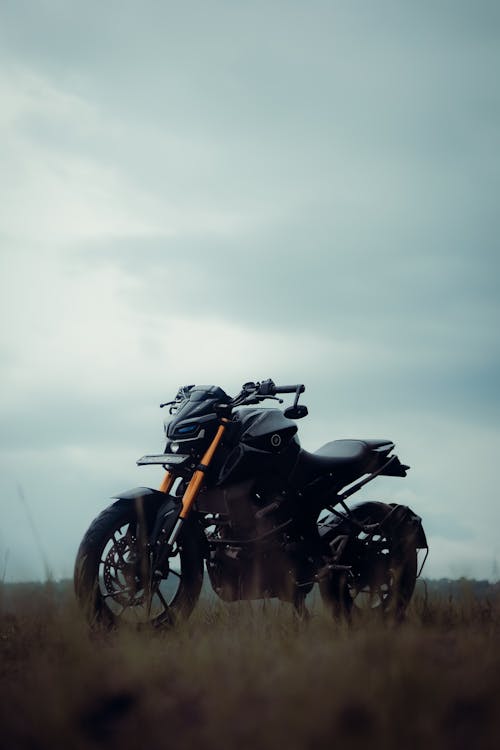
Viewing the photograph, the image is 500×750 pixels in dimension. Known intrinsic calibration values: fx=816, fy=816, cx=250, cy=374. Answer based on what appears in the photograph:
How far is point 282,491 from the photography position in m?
6.94

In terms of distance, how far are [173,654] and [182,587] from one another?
142 centimetres

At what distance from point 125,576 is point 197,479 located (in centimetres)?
90

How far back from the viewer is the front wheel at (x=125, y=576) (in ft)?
19.1

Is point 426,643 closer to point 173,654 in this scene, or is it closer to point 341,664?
point 341,664

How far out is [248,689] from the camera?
3898mm

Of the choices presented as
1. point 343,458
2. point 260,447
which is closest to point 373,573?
point 343,458

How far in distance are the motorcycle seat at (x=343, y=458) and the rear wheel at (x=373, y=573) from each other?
458 mm

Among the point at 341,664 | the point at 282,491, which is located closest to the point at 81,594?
the point at 282,491

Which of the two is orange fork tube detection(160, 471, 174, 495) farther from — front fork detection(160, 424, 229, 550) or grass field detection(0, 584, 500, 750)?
grass field detection(0, 584, 500, 750)

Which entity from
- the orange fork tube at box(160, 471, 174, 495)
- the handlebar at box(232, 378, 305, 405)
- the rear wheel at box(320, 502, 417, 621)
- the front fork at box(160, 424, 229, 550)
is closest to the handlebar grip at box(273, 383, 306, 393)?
the handlebar at box(232, 378, 305, 405)

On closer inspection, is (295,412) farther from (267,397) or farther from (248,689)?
(248,689)

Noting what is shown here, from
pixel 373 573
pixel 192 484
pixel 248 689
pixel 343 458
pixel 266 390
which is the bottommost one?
pixel 248 689

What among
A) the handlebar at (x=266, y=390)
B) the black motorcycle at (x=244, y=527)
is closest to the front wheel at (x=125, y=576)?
the black motorcycle at (x=244, y=527)

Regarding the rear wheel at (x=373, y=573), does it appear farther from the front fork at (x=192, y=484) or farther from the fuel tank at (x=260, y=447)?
the front fork at (x=192, y=484)
